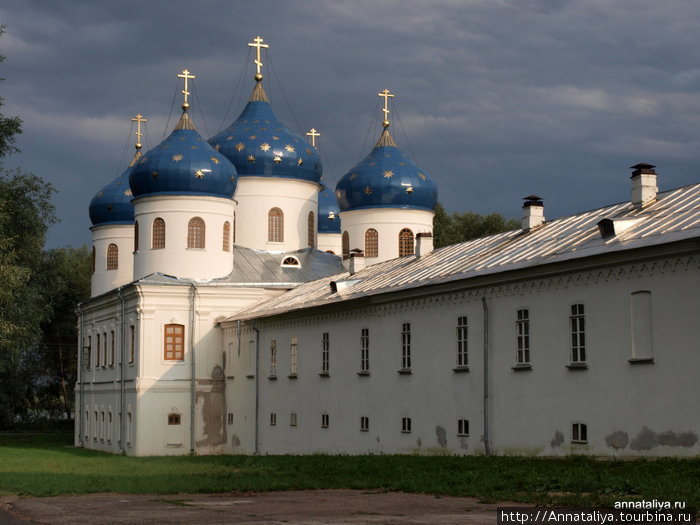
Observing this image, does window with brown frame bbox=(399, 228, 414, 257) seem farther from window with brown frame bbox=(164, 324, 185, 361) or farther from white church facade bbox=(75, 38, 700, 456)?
window with brown frame bbox=(164, 324, 185, 361)

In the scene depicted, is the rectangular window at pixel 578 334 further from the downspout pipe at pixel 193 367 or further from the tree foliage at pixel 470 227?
the tree foliage at pixel 470 227

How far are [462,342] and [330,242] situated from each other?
29.9 metres

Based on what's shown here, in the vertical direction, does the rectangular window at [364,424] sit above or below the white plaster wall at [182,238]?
below

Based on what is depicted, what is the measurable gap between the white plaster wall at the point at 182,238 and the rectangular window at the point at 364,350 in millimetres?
11930

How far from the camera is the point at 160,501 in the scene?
569 inches

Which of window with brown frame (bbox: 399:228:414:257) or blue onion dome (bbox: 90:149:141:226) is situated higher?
blue onion dome (bbox: 90:149:141:226)

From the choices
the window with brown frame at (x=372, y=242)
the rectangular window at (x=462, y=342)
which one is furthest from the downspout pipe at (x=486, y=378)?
the window with brown frame at (x=372, y=242)

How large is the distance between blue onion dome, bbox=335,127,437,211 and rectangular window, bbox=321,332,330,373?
1388cm

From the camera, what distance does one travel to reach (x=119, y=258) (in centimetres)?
4831

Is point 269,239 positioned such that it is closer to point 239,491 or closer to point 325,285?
point 325,285

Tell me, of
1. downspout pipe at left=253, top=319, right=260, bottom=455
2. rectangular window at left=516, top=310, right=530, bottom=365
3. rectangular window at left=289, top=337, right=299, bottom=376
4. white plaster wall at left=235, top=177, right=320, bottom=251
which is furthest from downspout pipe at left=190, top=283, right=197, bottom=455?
rectangular window at left=516, top=310, right=530, bottom=365

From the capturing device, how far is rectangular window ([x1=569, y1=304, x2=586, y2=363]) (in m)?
20.1

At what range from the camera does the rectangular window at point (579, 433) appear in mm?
19719

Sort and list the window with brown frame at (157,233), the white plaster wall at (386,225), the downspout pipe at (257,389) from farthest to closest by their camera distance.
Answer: the white plaster wall at (386,225) → the window with brown frame at (157,233) → the downspout pipe at (257,389)
